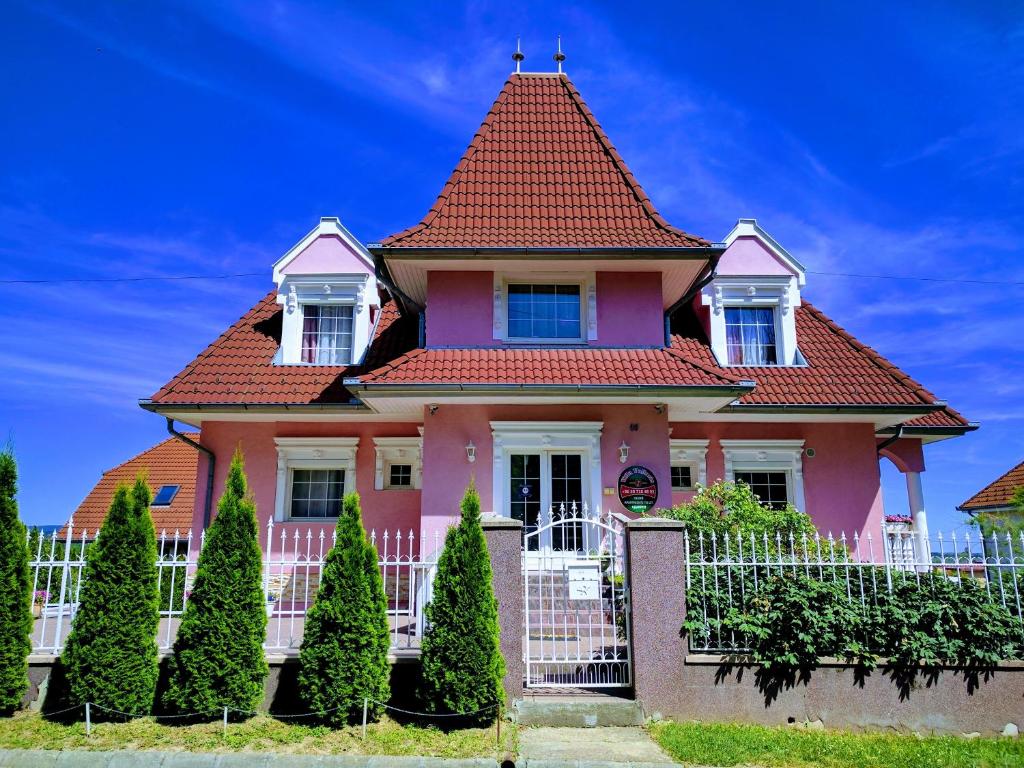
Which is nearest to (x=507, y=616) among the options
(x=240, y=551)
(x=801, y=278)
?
(x=240, y=551)

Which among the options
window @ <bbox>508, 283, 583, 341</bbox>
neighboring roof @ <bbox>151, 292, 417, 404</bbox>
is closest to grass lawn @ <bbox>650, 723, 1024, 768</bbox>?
window @ <bbox>508, 283, 583, 341</bbox>

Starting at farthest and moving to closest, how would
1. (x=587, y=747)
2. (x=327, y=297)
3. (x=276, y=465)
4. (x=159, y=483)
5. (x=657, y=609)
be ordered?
(x=159, y=483)
(x=327, y=297)
(x=276, y=465)
(x=657, y=609)
(x=587, y=747)

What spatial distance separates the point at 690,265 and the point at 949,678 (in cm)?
752

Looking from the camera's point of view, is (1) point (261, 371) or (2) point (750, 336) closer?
(1) point (261, 371)

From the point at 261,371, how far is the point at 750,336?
10.0 metres

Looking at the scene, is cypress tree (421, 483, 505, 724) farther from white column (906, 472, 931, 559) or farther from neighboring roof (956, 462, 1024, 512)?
neighboring roof (956, 462, 1024, 512)

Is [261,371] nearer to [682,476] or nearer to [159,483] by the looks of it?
[682,476]

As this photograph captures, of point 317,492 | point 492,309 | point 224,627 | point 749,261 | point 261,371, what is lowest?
point 224,627

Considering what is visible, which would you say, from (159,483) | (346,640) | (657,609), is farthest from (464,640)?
(159,483)

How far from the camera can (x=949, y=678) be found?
24.9 feet

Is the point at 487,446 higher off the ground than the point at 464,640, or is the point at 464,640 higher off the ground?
the point at 487,446

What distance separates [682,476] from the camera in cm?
1392

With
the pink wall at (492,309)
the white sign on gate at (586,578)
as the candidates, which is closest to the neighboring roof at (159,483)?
the pink wall at (492,309)

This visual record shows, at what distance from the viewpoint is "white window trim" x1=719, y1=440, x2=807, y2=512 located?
13586mm
